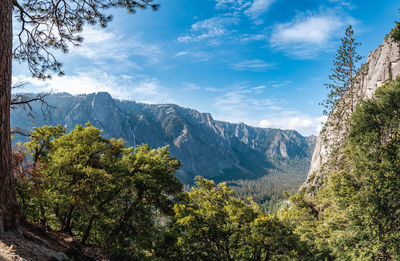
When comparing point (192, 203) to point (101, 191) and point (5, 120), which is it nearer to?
point (101, 191)

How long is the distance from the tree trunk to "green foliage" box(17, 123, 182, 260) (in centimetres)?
538

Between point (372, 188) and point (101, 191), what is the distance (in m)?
17.5

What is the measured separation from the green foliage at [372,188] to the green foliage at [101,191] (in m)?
13.0

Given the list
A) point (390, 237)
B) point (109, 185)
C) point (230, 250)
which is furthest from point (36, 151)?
point (390, 237)

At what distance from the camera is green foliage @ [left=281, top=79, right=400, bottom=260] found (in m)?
11.5

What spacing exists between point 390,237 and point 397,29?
43.3 ft

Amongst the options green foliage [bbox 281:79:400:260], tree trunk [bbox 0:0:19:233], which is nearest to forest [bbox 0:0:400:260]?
green foliage [bbox 281:79:400:260]

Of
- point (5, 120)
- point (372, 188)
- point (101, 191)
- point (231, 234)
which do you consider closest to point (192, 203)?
point (231, 234)

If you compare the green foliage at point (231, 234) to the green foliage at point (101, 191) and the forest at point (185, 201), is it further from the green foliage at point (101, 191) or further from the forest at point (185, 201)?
the green foliage at point (101, 191)

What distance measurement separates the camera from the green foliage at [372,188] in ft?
37.8

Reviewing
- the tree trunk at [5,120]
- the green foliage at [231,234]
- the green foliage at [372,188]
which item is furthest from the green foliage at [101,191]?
the green foliage at [372,188]

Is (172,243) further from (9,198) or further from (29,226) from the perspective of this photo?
(9,198)

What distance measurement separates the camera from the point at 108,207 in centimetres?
1441

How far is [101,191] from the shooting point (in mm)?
12914
